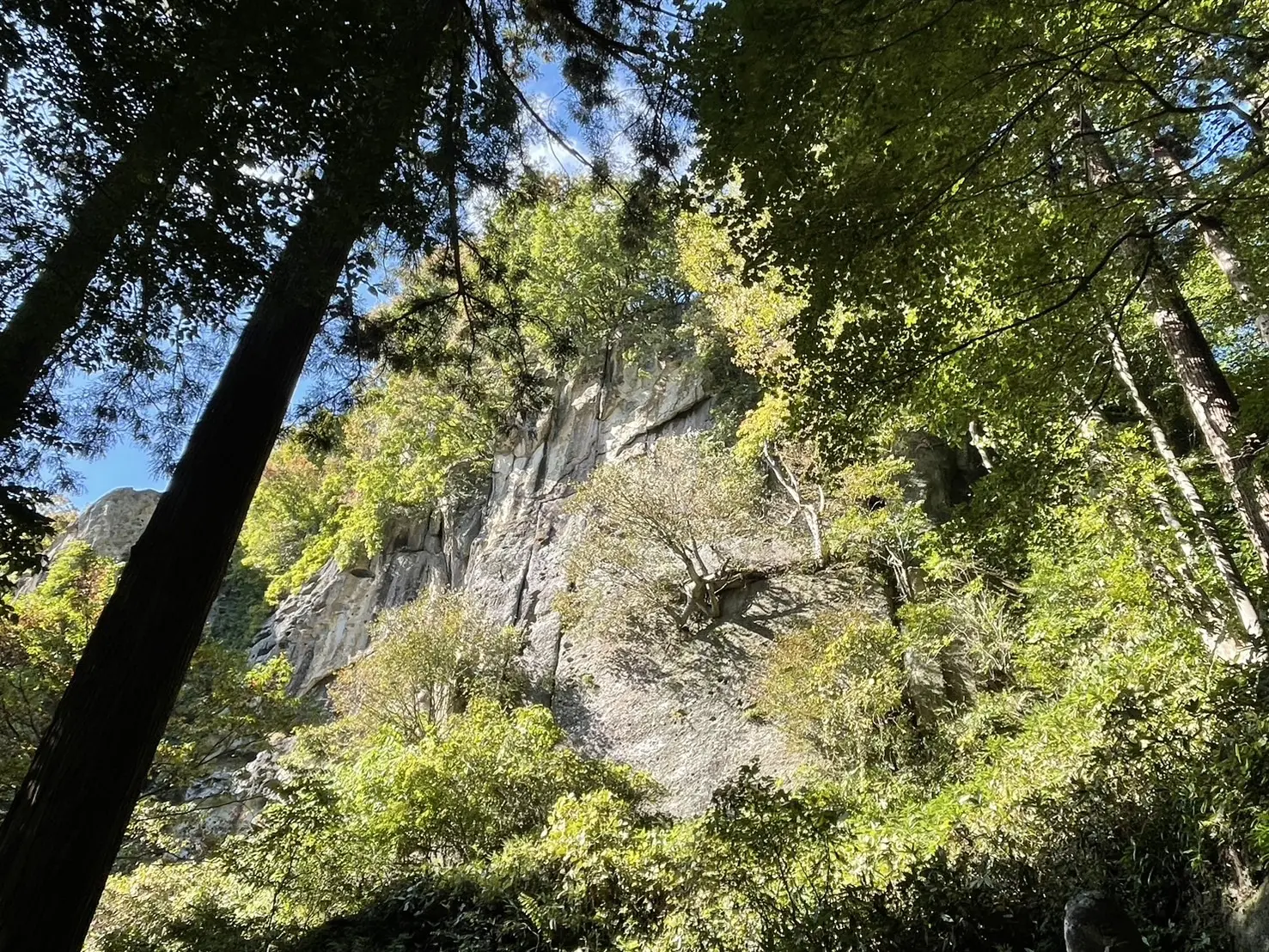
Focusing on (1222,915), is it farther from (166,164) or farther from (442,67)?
(442,67)

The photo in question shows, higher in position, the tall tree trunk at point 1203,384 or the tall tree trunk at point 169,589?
the tall tree trunk at point 1203,384

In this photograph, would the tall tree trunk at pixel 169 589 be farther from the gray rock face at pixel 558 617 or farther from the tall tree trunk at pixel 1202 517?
the gray rock face at pixel 558 617

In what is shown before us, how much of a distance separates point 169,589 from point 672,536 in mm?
9090

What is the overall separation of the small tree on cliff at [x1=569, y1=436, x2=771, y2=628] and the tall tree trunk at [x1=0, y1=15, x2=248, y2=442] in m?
8.94

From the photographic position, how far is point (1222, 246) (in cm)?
479

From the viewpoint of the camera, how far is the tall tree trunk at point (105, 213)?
2.33 metres

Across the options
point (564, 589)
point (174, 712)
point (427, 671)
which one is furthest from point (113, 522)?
point (174, 712)

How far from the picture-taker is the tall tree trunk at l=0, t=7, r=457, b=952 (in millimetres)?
2322

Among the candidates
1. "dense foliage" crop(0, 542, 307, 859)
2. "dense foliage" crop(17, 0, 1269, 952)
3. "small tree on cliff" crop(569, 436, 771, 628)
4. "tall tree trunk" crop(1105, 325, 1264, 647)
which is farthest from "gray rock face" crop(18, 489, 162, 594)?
"tall tree trunk" crop(1105, 325, 1264, 647)

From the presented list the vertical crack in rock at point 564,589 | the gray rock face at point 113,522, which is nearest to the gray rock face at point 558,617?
the vertical crack in rock at point 564,589

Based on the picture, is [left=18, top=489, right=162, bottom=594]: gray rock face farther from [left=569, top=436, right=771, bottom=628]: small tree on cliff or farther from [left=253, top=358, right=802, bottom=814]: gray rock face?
[left=569, top=436, right=771, bottom=628]: small tree on cliff

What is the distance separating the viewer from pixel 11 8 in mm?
2215

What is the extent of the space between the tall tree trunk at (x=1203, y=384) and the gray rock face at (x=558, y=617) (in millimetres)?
6130

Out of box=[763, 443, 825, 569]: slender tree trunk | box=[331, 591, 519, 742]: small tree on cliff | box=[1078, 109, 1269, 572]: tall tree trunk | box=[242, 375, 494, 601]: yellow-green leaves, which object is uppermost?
box=[242, 375, 494, 601]: yellow-green leaves
